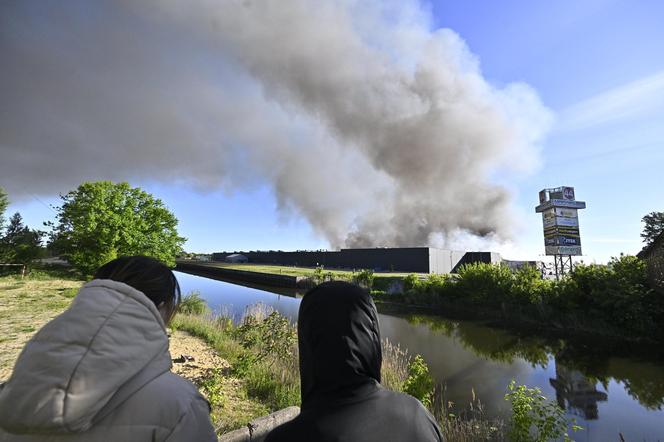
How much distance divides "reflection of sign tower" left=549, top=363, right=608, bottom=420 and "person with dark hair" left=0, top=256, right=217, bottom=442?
10047 mm

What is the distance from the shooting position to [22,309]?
1276cm

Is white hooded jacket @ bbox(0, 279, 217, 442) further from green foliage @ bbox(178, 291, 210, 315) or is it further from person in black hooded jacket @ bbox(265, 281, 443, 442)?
green foliage @ bbox(178, 291, 210, 315)

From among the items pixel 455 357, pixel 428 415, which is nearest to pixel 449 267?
pixel 455 357

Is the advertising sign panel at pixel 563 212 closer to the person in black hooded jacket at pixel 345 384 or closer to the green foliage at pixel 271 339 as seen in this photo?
the green foliage at pixel 271 339

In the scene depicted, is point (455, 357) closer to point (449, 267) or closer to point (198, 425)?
point (198, 425)

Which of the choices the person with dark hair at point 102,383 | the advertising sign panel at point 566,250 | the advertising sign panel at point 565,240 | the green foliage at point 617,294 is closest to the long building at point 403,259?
the advertising sign panel at point 566,250

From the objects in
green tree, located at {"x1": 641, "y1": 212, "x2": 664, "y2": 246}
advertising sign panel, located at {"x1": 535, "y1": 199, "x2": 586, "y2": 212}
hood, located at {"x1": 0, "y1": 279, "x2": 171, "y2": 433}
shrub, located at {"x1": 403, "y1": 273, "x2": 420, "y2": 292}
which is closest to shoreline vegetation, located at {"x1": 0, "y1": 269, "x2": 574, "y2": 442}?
hood, located at {"x1": 0, "y1": 279, "x2": 171, "y2": 433}

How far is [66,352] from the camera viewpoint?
0.96m

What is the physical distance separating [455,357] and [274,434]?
12284 millimetres

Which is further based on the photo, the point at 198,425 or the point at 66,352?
the point at 198,425

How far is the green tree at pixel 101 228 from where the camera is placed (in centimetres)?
2350

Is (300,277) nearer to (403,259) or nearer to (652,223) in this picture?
(403,259)

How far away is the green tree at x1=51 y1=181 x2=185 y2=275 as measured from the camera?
77.1ft

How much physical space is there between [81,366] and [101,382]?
0.08 meters
